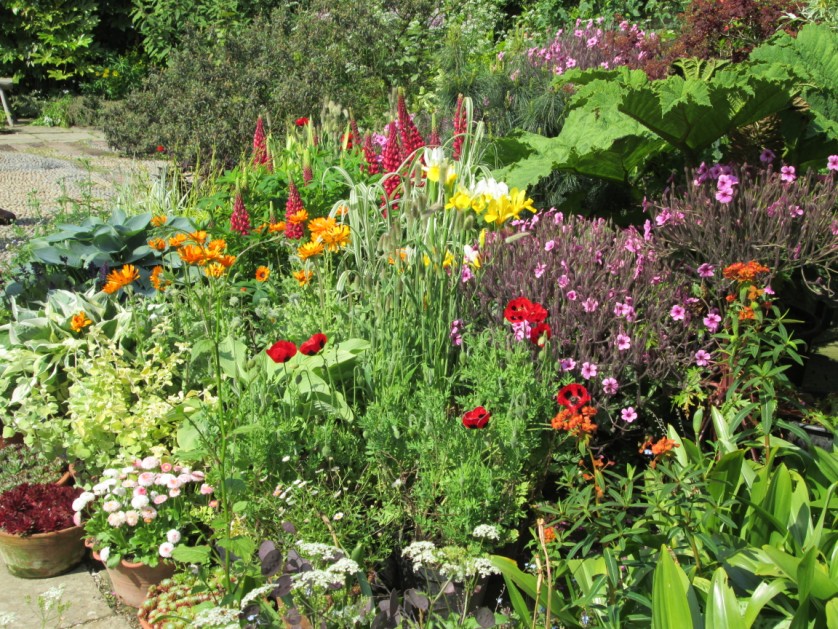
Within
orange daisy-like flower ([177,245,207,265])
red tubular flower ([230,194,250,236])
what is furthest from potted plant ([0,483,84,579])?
red tubular flower ([230,194,250,236])

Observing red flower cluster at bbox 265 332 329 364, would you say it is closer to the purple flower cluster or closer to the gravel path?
the gravel path

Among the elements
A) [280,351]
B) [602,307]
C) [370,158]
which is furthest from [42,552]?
[370,158]

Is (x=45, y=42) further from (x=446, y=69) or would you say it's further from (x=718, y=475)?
(x=718, y=475)

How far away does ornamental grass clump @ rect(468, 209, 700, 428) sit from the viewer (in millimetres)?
2945

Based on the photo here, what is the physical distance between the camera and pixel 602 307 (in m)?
2.98

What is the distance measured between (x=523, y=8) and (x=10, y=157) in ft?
22.0

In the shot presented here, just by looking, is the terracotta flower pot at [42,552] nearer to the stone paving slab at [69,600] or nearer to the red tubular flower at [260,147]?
the stone paving slab at [69,600]

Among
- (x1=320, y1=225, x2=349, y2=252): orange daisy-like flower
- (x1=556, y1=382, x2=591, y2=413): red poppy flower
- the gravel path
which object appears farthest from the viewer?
the gravel path

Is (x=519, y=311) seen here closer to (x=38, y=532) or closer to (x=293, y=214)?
(x=293, y=214)

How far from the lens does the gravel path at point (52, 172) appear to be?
666 centimetres

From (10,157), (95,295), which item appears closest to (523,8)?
(10,157)

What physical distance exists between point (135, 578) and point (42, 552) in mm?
449

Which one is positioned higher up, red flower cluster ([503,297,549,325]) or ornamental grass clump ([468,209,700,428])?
red flower cluster ([503,297,549,325])

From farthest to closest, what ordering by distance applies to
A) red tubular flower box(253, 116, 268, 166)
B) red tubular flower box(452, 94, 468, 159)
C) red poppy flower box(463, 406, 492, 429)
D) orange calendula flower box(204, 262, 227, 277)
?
red tubular flower box(253, 116, 268, 166)
red tubular flower box(452, 94, 468, 159)
orange calendula flower box(204, 262, 227, 277)
red poppy flower box(463, 406, 492, 429)
